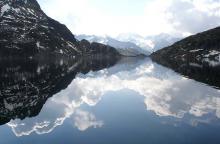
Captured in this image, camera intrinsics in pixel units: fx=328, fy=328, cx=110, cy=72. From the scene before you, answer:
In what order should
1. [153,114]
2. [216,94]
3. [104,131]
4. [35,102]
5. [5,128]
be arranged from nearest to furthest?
[104,131]
[5,128]
[153,114]
[35,102]
[216,94]

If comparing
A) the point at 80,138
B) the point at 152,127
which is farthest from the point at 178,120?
the point at 80,138

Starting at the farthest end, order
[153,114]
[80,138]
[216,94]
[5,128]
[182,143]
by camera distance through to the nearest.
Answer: [216,94], [153,114], [5,128], [80,138], [182,143]

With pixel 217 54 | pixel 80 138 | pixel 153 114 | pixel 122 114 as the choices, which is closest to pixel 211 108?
pixel 153 114

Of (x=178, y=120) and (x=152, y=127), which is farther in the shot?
(x=178, y=120)

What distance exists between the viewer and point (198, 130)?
33219 millimetres

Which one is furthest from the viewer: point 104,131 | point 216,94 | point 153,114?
point 216,94

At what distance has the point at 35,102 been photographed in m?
54.2

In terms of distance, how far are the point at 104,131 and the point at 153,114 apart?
11166mm

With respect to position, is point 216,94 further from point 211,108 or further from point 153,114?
point 153,114

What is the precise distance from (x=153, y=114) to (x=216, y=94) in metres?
21.1

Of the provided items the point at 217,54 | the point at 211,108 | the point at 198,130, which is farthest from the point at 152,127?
the point at 217,54

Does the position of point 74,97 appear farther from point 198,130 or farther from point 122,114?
point 198,130

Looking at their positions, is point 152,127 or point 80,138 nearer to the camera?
point 80,138

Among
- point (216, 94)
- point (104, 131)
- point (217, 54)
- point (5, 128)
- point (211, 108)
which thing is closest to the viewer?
point (104, 131)
